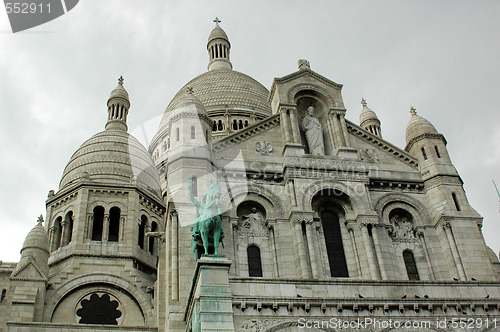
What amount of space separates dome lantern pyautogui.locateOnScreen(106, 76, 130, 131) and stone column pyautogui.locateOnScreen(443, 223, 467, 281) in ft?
90.9

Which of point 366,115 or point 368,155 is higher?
point 366,115

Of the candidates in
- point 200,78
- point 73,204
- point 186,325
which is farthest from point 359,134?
point 200,78

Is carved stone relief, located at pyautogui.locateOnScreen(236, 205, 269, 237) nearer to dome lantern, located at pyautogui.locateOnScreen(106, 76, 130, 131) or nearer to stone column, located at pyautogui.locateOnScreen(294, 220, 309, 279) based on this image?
stone column, located at pyautogui.locateOnScreen(294, 220, 309, 279)

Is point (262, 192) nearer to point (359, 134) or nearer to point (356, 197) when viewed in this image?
point (356, 197)

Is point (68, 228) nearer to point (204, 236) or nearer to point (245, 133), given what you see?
point (245, 133)

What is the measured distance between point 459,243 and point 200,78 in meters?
36.2

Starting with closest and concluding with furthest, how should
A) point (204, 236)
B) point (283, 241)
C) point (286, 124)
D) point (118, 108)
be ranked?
point (204, 236)
point (283, 241)
point (286, 124)
point (118, 108)

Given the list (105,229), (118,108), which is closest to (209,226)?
(105,229)

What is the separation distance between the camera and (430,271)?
26.2 m

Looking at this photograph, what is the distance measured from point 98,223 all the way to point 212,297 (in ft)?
70.4

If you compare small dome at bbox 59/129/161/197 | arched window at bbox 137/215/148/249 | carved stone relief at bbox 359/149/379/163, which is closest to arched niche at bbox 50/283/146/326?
arched window at bbox 137/215/148/249

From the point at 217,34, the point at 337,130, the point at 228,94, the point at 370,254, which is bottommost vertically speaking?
the point at 370,254

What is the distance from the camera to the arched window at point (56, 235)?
35719 millimetres

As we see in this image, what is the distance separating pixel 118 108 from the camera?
157 ft
